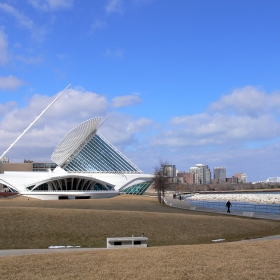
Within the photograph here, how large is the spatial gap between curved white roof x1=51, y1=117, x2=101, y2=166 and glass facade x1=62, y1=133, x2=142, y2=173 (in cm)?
157

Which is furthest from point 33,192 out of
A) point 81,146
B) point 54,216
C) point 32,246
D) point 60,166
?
point 32,246

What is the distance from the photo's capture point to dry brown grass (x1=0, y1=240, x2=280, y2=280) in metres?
8.49

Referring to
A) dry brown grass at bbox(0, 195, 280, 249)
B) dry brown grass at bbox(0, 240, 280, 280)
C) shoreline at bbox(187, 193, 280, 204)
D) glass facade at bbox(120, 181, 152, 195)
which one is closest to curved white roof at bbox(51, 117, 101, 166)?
glass facade at bbox(120, 181, 152, 195)

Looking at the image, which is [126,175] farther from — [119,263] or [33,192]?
[119,263]

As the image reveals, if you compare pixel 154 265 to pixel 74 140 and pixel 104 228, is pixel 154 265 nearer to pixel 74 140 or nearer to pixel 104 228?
pixel 104 228

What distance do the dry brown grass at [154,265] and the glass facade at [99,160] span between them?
70.4 metres

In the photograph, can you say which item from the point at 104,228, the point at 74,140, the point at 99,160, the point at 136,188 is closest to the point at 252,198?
the point at 136,188

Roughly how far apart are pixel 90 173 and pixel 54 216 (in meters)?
58.2

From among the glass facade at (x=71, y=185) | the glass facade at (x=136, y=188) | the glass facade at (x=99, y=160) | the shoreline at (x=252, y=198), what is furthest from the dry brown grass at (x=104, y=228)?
the glass facade at (x=99, y=160)

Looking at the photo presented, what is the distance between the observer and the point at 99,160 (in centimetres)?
8312

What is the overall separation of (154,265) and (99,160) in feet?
243

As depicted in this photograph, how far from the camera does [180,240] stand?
19125mm

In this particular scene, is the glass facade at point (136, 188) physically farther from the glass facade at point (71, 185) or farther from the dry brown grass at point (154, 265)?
the dry brown grass at point (154, 265)

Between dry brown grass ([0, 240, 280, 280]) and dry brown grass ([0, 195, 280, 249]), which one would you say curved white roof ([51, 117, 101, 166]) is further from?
dry brown grass ([0, 240, 280, 280])
